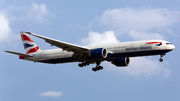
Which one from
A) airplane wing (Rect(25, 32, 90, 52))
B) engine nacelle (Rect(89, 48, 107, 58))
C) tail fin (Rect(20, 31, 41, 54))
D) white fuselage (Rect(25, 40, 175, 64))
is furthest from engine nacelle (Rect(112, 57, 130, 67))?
tail fin (Rect(20, 31, 41, 54))

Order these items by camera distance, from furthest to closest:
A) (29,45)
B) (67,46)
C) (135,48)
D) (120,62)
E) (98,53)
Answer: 1. (29,45)
2. (120,62)
3. (67,46)
4. (98,53)
5. (135,48)

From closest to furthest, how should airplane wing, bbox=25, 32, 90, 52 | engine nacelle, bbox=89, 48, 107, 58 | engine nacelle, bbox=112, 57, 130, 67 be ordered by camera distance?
airplane wing, bbox=25, 32, 90, 52 → engine nacelle, bbox=89, 48, 107, 58 → engine nacelle, bbox=112, 57, 130, 67

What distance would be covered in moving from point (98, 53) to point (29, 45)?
1665 centimetres

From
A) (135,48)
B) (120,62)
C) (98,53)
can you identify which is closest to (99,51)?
(98,53)

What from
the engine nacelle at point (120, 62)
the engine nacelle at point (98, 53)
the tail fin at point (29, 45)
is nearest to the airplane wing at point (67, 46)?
the engine nacelle at point (98, 53)

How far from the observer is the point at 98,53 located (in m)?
44.2

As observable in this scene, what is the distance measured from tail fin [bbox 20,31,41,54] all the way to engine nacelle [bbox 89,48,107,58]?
13354 mm

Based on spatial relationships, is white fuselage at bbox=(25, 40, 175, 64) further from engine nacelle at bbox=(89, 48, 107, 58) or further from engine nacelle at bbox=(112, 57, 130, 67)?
engine nacelle at bbox=(112, 57, 130, 67)

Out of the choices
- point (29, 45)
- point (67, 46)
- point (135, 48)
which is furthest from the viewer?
point (29, 45)

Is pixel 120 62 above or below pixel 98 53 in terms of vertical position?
below

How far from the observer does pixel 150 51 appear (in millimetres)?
43625

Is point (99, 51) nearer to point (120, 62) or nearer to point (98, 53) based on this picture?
point (98, 53)

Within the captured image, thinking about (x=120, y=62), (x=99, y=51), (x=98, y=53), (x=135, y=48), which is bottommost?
(x=120, y=62)

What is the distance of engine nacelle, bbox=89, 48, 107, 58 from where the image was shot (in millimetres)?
44156
